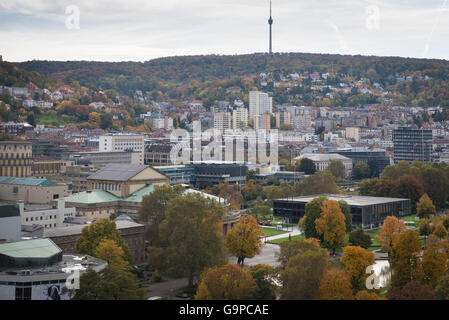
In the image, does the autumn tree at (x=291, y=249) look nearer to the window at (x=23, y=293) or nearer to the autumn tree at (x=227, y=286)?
the autumn tree at (x=227, y=286)

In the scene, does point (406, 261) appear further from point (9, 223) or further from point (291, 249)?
point (9, 223)

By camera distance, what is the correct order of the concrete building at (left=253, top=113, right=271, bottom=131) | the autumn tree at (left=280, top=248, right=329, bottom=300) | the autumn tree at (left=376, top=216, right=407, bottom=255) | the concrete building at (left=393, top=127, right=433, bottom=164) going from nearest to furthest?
the autumn tree at (left=280, top=248, right=329, bottom=300), the autumn tree at (left=376, top=216, right=407, bottom=255), the concrete building at (left=393, top=127, right=433, bottom=164), the concrete building at (left=253, top=113, right=271, bottom=131)

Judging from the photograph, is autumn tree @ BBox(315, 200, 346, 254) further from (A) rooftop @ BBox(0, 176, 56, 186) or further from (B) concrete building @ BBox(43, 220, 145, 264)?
(A) rooftop @ BBox(0, 176, 56, 186)

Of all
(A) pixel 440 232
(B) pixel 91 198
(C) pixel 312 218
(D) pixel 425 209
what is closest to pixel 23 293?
(B) pixel 91 198

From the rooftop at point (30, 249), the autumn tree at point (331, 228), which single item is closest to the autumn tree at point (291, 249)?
the rooftop at point (30, 249)

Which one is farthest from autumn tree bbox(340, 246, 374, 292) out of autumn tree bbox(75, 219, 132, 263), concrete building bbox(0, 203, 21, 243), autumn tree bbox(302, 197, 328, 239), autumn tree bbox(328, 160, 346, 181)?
autumn tree bbox(328, 160, 346, 181)

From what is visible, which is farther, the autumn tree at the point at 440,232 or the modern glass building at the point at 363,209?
the modern glass building at the point at 363,209
